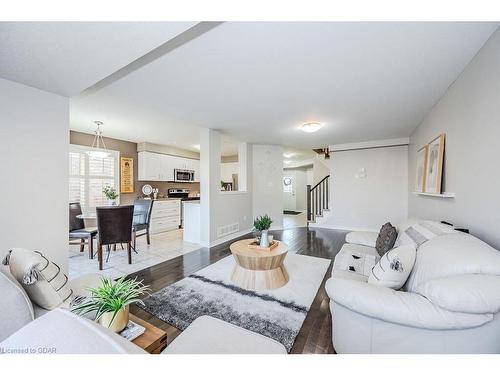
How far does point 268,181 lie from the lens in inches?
234

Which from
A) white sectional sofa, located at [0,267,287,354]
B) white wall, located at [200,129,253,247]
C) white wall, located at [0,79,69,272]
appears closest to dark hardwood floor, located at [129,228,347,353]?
white wall, located at [200,129,253,247]

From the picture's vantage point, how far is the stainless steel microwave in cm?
645

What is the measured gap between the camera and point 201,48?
174 centimetres

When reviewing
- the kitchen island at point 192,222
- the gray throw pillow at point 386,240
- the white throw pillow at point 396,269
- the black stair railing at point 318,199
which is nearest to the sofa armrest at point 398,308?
the white throw pillow at point 396,269

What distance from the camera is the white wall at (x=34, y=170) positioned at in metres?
1.87

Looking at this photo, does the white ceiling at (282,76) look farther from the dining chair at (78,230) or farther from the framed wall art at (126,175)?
the dining chair at (78,230)

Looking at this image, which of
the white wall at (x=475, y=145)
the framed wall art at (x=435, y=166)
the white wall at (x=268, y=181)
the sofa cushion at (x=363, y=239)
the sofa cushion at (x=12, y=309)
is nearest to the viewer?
the sofa cushion at (x=12, y=309)

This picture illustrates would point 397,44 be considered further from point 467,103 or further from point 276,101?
point 276,101

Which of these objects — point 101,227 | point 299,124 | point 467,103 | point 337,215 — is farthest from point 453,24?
point 337,215

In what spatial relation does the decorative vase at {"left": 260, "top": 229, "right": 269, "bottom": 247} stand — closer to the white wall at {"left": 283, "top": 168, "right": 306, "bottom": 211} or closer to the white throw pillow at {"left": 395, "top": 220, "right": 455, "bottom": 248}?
the white throw pillow at {"left": 395, "top": 220, "right": 455, "bottom": 248}

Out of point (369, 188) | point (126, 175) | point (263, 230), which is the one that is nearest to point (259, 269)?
point (263, 230)

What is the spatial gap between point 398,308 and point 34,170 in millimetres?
3186

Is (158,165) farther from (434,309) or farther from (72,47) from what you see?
(434,309)

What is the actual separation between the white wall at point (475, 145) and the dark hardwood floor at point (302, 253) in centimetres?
146
